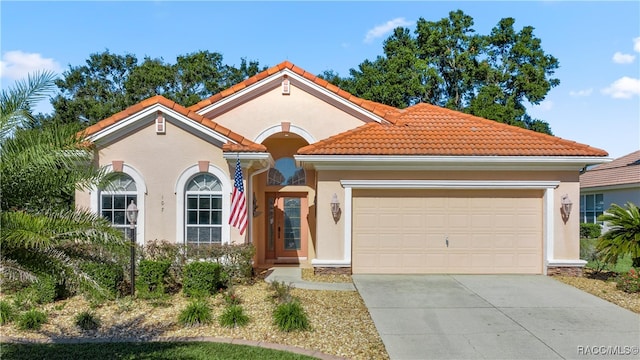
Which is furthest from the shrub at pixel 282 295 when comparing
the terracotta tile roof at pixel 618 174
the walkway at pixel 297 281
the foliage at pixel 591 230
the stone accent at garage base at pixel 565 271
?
the foliage at pixel 591 230

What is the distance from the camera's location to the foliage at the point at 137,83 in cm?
3266

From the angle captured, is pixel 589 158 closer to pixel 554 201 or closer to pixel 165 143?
pixel 554 201

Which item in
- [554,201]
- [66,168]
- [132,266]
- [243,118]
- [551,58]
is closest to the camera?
[66,168]

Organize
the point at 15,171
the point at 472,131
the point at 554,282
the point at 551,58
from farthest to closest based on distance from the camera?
1. the point at 551,58
2. the point at 472,131
3. the point at 554,282
4. the point at 15,171

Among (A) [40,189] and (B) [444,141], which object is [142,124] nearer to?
(A) [40,189]

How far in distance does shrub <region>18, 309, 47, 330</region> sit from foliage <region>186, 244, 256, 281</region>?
3226 millimetres

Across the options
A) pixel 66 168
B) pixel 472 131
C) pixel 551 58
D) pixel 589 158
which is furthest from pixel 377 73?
pixel 66 168

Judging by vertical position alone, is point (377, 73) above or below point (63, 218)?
above

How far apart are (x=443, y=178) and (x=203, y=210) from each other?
647 cm

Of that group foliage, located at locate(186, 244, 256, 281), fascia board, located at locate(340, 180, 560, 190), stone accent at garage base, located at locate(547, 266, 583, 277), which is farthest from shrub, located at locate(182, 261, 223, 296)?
stone accent at garage base, located at locate(547, 266, 583, 277)

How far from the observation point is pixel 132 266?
9312mm

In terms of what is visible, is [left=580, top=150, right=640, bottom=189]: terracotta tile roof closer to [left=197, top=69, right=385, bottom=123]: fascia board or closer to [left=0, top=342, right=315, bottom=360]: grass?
[left=197, top=69, right=385, bottom=123]: fascia board

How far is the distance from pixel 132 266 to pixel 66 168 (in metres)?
4.62

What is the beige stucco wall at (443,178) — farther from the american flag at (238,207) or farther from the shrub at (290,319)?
the shrub at (290,319)
